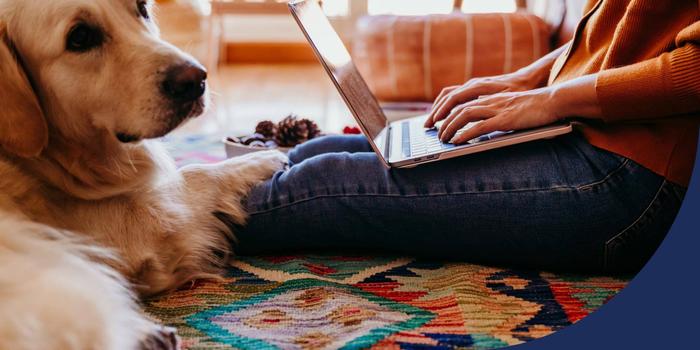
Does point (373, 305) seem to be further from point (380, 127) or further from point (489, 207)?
point (380, 127)

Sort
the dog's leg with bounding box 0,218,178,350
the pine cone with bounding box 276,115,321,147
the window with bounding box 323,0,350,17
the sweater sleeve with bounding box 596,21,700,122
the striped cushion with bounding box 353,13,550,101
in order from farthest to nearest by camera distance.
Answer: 1. the window with bounding box 323,0,350,17
2. the striped cushion with bounding box 353,13,550,101
3. the pine cone with bounding box 276,115,321,147
4. the sweater sleeve with bounding box 596,21,700,122
5. the dog's leg with bounding box 0,218,178,350

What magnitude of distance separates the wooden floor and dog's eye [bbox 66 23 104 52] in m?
1.51

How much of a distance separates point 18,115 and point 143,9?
0.39 metres

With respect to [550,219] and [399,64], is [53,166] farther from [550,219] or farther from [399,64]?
[399,64]

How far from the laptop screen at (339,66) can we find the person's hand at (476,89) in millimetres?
156

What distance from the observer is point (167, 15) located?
4031 mm

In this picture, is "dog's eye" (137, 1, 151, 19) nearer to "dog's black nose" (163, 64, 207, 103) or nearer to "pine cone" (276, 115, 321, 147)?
"dog's black nose" (163, 64, 207, 103)

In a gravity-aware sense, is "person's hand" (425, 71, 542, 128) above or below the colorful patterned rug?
above

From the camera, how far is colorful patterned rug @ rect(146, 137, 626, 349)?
112 cm

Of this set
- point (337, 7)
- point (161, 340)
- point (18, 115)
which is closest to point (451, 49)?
point (18, 115)

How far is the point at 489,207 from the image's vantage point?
1299 mm

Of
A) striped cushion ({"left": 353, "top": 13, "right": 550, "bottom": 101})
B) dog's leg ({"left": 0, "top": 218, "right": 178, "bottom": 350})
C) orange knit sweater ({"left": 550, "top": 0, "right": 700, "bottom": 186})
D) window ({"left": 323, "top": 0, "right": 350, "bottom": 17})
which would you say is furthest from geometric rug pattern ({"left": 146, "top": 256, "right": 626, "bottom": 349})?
window ({"left": 323, "top": 0, "right": 350, "bottom": 17})

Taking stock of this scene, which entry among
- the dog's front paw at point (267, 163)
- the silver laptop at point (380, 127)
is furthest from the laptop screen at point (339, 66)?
the dog's front paw at point (267, 163)

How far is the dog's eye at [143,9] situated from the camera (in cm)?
143
